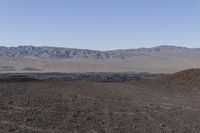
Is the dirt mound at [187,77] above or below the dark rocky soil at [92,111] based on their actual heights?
above

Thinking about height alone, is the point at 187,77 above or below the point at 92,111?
above

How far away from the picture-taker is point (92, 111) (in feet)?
53.7

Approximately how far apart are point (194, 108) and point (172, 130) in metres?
5.70

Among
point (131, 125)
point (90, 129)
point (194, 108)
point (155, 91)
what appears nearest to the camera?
point (90, 129)

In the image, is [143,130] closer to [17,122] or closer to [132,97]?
[17,122]

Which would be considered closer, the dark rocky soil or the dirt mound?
the dark rocky soil

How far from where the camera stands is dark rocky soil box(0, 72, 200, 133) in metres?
13.4

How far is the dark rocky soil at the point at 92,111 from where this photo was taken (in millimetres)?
13375

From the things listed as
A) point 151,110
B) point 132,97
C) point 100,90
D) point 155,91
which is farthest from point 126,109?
point 155,91

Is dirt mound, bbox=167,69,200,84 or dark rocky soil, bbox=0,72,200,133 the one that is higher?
dirt mound, bbox=167,69,200,84

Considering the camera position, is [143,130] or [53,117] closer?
[143,130]

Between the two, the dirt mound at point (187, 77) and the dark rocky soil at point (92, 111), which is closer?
the dark rocky soil at point (92, 111)

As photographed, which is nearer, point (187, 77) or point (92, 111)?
point (92, 111)

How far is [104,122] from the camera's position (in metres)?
14.3
